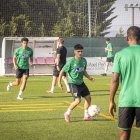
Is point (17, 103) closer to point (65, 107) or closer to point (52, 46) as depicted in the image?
point (65, 107)

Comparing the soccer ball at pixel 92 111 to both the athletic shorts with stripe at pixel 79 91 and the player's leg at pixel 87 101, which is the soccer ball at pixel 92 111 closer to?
the player's leg at pixel 87 101

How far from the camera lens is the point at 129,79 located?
6.28m

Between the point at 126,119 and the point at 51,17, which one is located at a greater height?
the point at 51,17

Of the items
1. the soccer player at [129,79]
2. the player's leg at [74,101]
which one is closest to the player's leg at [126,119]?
the soccer player at [129,79]

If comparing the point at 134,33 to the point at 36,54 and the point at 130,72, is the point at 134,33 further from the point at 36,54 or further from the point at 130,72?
the point at 36,54

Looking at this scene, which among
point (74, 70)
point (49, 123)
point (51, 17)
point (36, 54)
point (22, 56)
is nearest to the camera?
point (49, 123)

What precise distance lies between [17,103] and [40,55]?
1565cm

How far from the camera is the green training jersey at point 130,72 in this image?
623 centimetres

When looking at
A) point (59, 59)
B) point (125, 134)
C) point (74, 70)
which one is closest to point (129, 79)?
→ point (125, 134)

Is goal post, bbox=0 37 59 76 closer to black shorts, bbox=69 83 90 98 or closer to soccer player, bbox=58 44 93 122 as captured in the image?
soccer player, bbox=58 44 93 122

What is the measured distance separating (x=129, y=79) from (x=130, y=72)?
0.32 feet

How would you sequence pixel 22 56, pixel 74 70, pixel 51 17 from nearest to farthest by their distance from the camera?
1. pixel 74 70
2. pixel 22 56
3. pixel 51 17

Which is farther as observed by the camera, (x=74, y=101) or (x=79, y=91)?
A: (x=79, y=91)

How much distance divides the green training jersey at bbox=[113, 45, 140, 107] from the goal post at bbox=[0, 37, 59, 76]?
71.7ft
